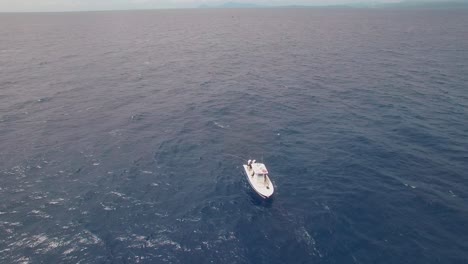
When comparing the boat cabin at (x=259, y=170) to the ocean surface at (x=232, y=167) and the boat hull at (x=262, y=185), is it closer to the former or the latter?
the boat hull at (x=262, y=185)

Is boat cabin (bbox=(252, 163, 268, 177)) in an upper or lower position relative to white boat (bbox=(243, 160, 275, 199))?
upper

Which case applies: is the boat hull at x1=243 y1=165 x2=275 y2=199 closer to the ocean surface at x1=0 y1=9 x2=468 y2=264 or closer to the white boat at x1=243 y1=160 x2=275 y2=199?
the white boat at x1=243 y1=160 x2=275 y2=199

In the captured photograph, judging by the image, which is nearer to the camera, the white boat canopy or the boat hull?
the boat hull

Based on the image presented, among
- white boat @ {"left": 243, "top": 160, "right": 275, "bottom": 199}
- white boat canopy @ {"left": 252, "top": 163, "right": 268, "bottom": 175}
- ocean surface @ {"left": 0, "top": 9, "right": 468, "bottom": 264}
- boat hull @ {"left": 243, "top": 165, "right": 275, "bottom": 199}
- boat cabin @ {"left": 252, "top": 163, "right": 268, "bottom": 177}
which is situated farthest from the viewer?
white boat canopy @ {"left": 252, "top": 163, "right": 268, "bottom": 175}

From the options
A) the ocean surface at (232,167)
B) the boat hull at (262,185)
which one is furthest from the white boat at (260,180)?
the ocean surface at (232,167)

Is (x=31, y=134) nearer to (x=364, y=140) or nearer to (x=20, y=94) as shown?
(x=20, y=94)

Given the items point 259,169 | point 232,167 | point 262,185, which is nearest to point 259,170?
point 259,169

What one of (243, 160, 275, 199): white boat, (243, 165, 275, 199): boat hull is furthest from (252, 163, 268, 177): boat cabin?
(243, 165, 275, 199): boat hull
